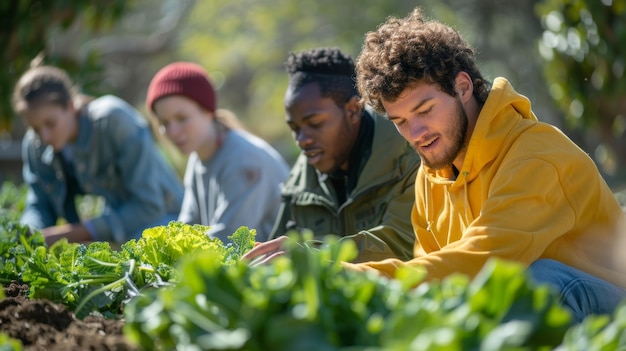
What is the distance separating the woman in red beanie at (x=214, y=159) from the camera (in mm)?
5762

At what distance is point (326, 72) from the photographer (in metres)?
4.80

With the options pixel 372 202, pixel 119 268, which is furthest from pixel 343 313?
pixel 372 202

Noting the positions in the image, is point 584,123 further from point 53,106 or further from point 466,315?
point 466,315

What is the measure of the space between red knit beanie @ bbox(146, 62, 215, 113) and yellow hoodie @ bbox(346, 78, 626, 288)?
2721mm

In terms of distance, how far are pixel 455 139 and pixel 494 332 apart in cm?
150

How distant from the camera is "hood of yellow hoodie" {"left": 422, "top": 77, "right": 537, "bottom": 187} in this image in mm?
3381

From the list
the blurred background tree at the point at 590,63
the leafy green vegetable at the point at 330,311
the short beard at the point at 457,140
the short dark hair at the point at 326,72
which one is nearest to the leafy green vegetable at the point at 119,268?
the short beard at the point at 457,140

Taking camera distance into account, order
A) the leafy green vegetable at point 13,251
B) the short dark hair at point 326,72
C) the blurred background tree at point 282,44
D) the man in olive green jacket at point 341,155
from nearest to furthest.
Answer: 1. the leafy green vegetable at point 13,251
2. the man in olive green jacket at point 341,155
3. the short dark hair at point 326,72
4. the blurred background tree at point 282,44

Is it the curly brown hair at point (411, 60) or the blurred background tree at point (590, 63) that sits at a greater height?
the curly brown hair at point (411, 60)

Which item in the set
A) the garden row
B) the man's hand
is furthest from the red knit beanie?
the garden row

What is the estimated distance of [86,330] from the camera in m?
2.82

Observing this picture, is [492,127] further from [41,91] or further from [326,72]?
[41,91]

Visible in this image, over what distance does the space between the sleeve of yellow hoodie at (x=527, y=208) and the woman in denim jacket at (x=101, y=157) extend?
375 centimetres

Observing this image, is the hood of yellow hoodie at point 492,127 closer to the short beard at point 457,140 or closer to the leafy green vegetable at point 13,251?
the short beard at point 457,140
